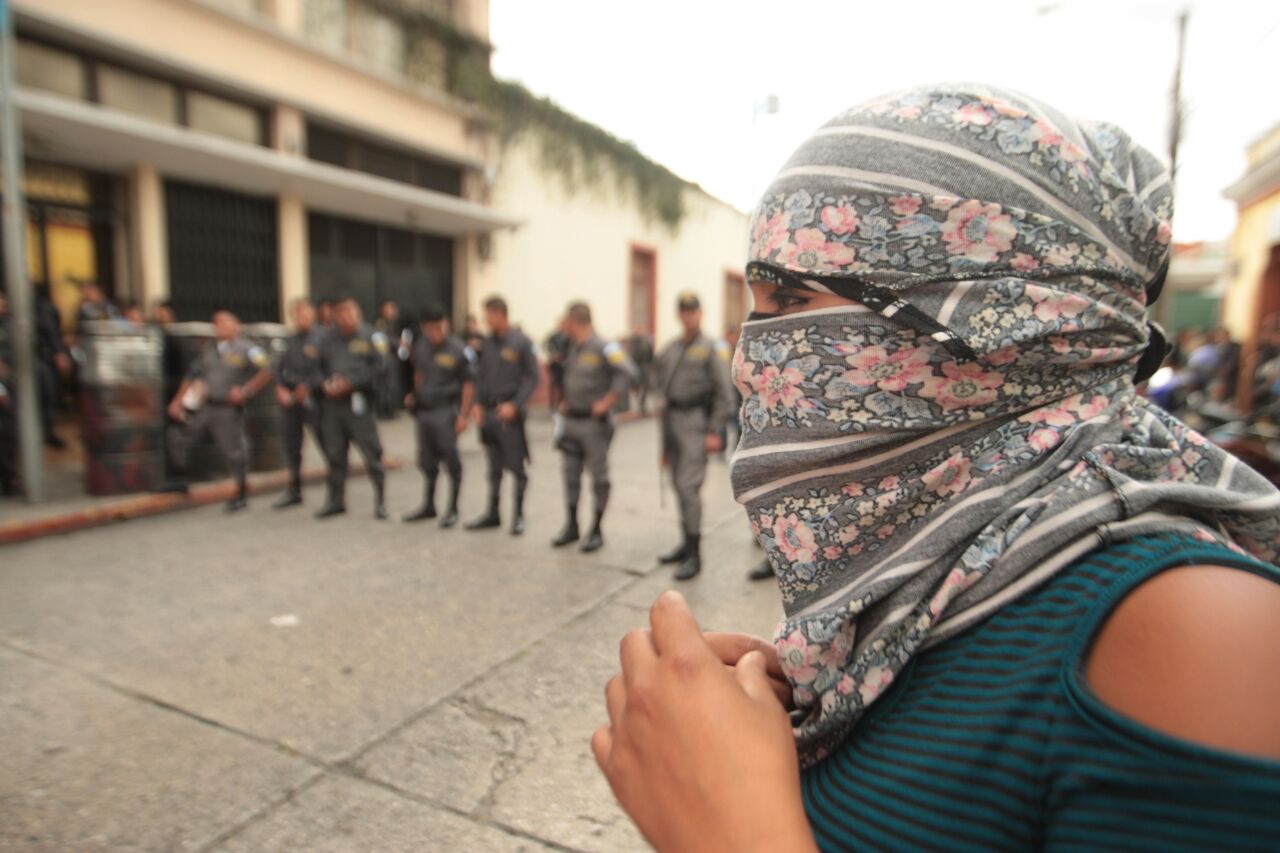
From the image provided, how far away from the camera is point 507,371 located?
6.35 m

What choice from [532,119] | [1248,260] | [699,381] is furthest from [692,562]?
[1248,260]

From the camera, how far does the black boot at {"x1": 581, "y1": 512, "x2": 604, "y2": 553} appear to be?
5.60 meters

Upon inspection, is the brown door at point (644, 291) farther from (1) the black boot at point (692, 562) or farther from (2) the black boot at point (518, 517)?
(1) the black boot at point (692, 562)

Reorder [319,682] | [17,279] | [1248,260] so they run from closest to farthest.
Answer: [319,682]
[17,279]
[1248,260]

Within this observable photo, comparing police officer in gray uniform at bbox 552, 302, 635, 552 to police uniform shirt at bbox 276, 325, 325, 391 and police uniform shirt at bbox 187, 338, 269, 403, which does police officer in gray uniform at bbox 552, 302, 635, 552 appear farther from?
police uniform shirt at bbox 187, 338, 269, 403

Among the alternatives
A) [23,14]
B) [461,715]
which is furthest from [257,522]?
[23,14]

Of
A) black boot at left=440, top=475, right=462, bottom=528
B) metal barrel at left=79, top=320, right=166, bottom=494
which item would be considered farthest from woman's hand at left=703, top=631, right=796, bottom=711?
metal barrel at left=79, top=320, right=166, bottom=494

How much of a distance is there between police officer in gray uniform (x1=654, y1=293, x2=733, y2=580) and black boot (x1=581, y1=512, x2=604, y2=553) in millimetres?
567

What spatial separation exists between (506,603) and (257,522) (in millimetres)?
3193

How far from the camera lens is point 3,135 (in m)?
5.99

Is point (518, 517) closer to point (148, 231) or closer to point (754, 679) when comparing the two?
point (754, 679)

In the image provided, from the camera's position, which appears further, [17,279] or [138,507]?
[138,507]

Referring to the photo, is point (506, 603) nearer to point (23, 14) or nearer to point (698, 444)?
point (698, 444)

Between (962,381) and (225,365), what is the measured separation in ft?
24.8
